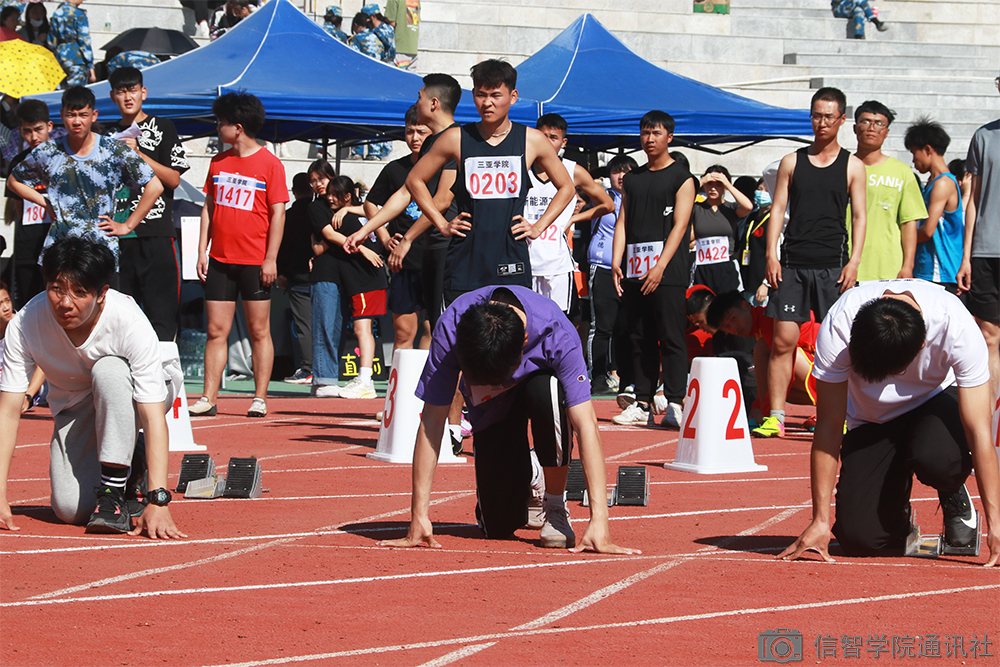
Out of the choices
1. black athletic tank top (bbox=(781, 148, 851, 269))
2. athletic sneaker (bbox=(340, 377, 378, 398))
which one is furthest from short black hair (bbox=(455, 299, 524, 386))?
athletic sneaker (bbox=(340, 377, 378, 398))

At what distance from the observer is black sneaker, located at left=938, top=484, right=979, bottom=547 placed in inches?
195

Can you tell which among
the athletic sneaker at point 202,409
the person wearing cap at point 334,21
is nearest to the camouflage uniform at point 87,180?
the athletic sneaker at point 202,409

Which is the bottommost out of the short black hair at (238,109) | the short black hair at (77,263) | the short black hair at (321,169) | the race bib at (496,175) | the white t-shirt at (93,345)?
the white t-shirt at (93,345)

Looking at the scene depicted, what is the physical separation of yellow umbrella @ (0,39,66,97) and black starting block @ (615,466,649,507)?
967 centimetres

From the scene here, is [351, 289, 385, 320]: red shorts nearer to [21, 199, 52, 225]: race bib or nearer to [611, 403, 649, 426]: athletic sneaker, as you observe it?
[611, 403, 649, 426]: athletic sneaker

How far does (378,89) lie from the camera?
12617 millimetres

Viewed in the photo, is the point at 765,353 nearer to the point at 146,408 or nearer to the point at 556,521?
the point at 556,521

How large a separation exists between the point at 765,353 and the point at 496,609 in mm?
5258

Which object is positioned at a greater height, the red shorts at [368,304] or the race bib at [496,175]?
the race bib at [496,175]

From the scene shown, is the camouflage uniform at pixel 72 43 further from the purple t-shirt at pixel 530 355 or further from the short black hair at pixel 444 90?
the purple t-shirt at pixel 530 355

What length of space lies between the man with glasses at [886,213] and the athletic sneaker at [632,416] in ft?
6.40

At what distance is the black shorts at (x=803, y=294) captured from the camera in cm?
825

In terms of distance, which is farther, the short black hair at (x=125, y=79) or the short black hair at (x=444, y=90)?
the short black hair at (x=125, y=79)

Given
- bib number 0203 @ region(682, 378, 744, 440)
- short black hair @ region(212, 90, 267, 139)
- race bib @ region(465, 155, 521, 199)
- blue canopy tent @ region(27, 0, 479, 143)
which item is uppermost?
blue canopy tent @ region(27, 0, 479, 143)
